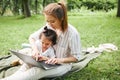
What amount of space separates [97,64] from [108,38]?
11.4ft

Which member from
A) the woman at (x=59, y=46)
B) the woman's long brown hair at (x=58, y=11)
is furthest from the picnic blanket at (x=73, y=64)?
the woman's long brown hair at (x=58, y=11)

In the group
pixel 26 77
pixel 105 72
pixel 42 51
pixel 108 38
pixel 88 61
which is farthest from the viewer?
pixel 108 38

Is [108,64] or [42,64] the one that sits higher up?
[42,64]

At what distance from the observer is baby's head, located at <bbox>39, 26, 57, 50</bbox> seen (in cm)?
461

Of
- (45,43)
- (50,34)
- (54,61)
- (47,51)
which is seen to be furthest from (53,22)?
(54,61)

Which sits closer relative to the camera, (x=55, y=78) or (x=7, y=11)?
(x=55, y=78)

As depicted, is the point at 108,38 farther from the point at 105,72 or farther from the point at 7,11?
the point at 7,11

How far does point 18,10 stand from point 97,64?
2786 centimetres

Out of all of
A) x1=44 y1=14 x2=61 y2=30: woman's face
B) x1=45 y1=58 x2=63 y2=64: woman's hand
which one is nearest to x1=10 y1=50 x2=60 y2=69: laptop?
x1=45 y1=58 x2=63 y2=64: woman's hand

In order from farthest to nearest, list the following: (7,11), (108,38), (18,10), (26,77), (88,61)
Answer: (7,11) < (18,10) < (108,38) < (88,61) < (26,77)

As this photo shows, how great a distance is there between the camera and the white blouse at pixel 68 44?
467 cm

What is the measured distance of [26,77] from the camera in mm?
4371

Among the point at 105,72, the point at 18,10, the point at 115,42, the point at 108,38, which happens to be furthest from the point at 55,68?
the point at 18,10

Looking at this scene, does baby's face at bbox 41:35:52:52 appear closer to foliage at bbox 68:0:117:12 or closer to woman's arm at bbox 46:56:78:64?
woman's arm at bbox 46:56:78:64
